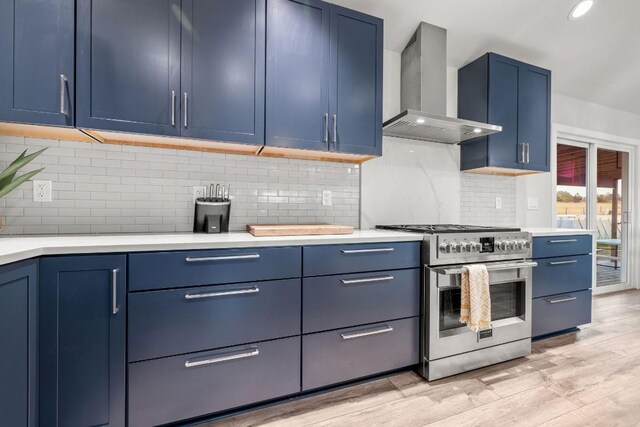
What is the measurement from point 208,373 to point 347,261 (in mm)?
915

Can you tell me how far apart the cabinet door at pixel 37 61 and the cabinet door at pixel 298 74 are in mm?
1001

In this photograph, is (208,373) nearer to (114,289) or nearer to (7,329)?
(114,289)

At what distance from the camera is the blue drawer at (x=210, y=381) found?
57.1 inches

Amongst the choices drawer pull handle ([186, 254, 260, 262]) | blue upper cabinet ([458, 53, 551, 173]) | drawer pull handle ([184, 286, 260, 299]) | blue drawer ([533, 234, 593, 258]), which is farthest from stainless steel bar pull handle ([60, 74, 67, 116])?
blue drawer ([533, 234, 593, 258])

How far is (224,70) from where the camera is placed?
6.06 feet

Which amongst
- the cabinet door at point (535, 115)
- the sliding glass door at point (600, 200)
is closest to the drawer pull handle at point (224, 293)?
the cabinet door at point (535, 115)

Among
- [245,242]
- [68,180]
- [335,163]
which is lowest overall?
[245,242]

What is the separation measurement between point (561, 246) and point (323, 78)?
2.37m

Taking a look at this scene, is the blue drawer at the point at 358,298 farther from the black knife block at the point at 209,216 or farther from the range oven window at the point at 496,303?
the black knife block at the point at 209,216

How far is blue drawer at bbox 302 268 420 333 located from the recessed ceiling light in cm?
275

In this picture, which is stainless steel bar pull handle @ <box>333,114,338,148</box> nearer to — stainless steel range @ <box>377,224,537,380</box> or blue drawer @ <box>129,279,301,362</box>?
stainless steel range @ <box>377,224,537,380</box>

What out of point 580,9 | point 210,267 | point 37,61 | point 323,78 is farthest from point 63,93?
point 580,9

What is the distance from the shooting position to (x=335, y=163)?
8.42 feet

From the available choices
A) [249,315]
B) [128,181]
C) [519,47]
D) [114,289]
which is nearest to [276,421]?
[249,315]
